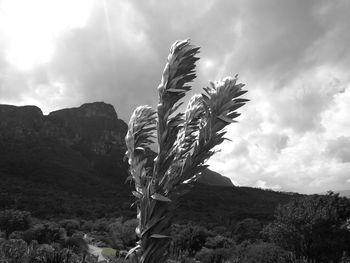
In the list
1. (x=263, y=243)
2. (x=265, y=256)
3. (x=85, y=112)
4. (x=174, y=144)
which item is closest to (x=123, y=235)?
(x=263, y=243)

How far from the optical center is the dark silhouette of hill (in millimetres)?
67062

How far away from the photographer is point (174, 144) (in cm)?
153

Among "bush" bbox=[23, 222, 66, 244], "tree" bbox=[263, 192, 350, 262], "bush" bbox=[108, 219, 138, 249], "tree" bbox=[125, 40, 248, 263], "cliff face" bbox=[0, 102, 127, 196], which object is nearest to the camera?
"tree" bbox=[125, 40, 248, 263]

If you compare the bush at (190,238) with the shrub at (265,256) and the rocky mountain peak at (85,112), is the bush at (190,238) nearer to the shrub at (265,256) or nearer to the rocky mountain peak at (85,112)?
the shrub at (265,256)

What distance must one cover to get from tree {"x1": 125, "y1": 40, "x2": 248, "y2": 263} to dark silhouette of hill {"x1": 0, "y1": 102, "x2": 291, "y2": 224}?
3293 centimetres

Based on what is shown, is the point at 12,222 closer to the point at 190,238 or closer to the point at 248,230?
the point at 190,238

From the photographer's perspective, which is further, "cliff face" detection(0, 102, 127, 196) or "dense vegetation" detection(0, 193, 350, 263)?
"cliff face" detection(0, 102, 127, 196)

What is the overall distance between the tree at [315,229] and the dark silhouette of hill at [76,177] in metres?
11.4

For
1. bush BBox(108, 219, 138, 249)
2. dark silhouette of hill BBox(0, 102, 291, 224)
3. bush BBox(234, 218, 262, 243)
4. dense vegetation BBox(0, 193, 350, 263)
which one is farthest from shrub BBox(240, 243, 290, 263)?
bush BBox(234, 218, 262, 243)

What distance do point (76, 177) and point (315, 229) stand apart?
294 ft

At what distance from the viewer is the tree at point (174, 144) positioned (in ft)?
4.67

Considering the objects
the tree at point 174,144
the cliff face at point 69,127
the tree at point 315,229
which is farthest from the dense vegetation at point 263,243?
the cliff face at point 69,127

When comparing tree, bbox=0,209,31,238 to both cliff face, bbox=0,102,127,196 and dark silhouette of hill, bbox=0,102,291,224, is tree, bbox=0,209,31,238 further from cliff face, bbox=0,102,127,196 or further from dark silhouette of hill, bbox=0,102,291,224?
cliff face, bbox=0,102,127,196

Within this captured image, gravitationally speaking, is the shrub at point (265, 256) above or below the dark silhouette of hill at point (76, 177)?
below
